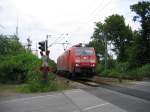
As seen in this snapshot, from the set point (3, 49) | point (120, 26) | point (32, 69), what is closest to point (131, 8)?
point (120, 26)

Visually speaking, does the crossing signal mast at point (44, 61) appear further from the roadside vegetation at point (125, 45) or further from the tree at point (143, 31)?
the tree at point (143, 31)

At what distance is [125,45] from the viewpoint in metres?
78.9

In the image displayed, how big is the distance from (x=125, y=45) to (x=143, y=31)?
61.2 feet

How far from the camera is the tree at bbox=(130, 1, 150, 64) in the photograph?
59.1m

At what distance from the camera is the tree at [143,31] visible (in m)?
59.1

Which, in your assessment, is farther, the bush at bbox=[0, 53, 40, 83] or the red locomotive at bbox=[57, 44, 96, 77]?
the red locomotive at bbox=[57, 44, 96, 77]

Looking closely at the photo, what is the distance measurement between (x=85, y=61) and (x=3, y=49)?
10498 millimetres

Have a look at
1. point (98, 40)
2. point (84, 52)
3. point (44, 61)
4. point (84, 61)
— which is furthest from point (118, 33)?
point (44, 61)

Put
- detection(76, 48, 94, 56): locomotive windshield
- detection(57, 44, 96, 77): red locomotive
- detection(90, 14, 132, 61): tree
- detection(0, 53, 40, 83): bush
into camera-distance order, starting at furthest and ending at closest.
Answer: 1. detection(90, 14, 132, 61): tree
2. detection(76, 48, 94, 56): locomotive windshield
3. detection(57, 44, 96, 77): red locomotive
4. detection(0, 53, 40, 83): bush

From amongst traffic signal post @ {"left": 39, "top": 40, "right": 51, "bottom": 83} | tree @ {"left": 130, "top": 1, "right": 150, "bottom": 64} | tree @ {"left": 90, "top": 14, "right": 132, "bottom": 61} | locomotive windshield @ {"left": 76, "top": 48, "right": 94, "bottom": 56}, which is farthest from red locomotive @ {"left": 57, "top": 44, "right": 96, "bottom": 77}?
tree @ {"left": 90, "top": 14, "right": 132, "bottom": 61}

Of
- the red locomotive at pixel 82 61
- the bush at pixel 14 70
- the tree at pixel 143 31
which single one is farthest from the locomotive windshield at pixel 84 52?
the tree at pixel 143 31

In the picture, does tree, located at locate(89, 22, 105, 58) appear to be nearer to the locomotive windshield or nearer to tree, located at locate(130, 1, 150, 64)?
tree, located at locate(130, 1, 150, 64)

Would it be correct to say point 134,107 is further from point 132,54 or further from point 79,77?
point 132,54

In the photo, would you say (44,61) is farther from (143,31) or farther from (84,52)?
(143,31)
